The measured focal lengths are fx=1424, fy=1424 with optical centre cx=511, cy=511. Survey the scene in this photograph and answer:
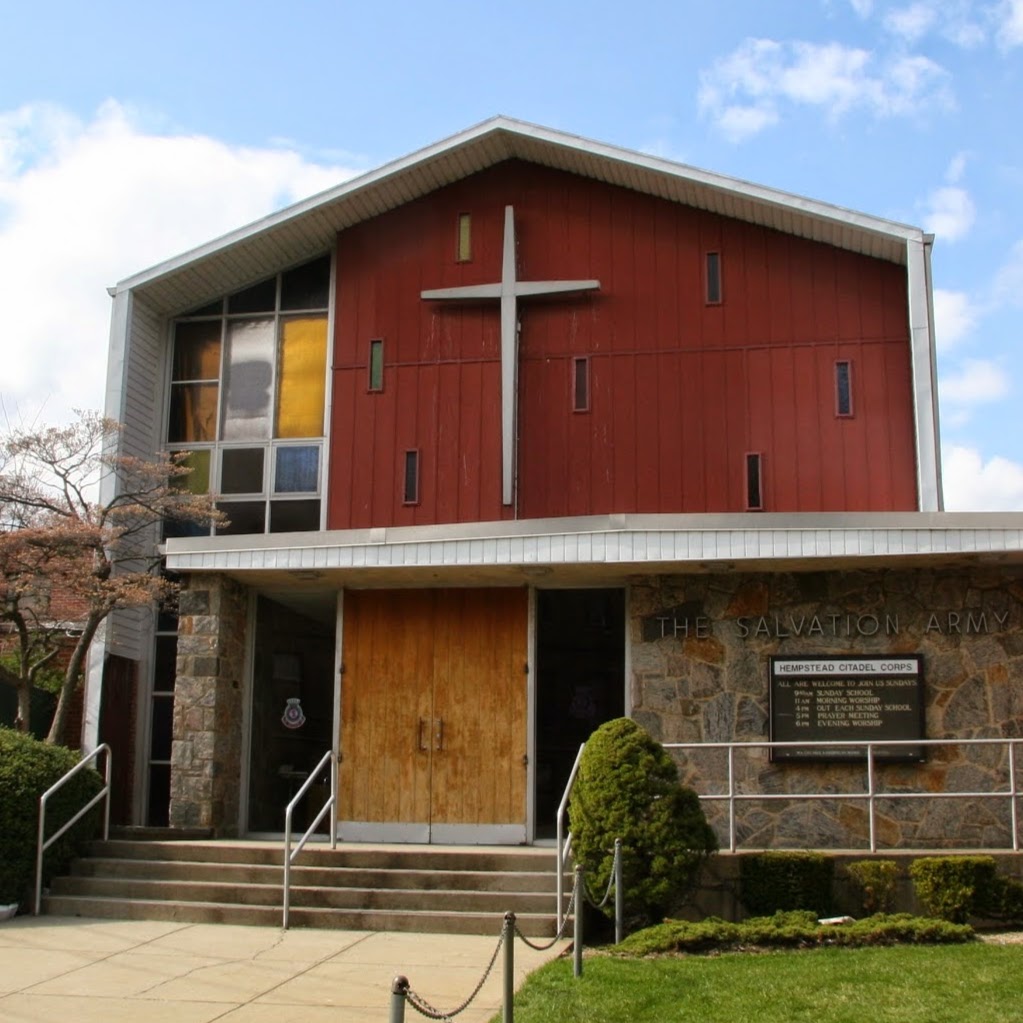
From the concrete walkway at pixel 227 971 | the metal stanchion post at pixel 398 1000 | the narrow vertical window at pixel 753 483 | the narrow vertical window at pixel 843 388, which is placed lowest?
the concrete walkway at pixel 227 971

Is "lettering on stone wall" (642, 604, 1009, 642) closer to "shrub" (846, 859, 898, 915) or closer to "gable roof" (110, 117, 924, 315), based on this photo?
"shrub" (846, 859, 898, 915)

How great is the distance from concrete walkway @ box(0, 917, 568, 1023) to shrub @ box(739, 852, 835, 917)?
6.77ft

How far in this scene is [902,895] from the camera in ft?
38.0

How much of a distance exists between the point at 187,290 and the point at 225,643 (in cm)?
518

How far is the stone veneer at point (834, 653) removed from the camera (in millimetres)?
12953

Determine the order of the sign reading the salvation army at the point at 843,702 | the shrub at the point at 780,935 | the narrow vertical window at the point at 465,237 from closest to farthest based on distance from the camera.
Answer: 1. the shrub at the point at 780,935
2. the sign reading the salvation army at the point at 843,702
3. the narrow vertical window at the point at 465,237

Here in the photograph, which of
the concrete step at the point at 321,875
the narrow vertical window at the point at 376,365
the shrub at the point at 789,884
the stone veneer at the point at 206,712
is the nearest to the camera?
the shrub at the point at 789,884

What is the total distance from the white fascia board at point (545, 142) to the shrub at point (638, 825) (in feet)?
22.7

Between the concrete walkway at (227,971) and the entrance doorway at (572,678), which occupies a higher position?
the entrance doorway at (572,678)

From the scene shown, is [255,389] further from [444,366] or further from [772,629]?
[772,629]

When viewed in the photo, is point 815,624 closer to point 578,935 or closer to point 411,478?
point 411,478

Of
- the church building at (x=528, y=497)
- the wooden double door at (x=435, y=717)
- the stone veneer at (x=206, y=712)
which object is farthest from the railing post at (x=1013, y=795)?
the stone veneer at (x=206, y=712)

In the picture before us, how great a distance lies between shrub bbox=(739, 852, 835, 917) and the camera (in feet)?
37.5

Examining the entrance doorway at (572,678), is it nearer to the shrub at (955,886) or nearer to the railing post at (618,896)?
the shrub at (955,886)
